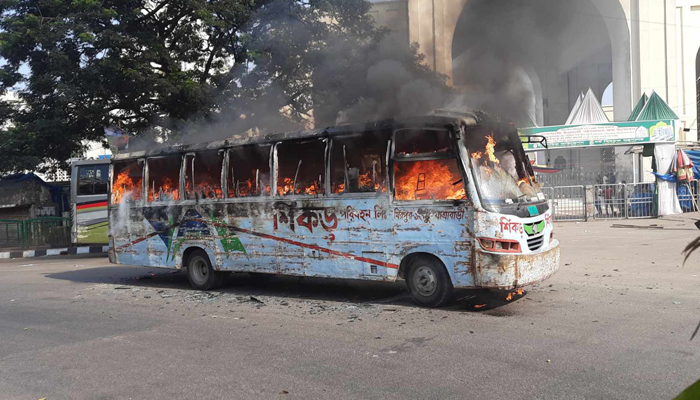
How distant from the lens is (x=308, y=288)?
906 centimetres

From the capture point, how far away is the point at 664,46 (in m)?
28.2

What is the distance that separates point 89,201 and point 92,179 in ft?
2.29

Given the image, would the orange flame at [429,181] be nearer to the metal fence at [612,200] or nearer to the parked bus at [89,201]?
the parked bus at [89,201]

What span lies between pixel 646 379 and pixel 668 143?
65.0 feet

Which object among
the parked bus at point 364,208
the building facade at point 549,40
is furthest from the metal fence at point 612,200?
the parked bus at point 364,208

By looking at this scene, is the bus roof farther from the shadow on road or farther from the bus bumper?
the shadow on road

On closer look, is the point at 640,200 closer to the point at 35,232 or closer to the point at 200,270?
the point at 200,270

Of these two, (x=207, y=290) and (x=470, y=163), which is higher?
(x=470, y=163)

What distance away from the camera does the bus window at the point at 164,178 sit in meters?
9.65

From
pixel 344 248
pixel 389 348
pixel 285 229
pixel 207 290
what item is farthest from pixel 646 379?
pixel 207 290

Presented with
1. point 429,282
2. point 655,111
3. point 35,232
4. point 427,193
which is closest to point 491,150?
point 427,193

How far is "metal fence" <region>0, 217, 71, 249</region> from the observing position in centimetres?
1955

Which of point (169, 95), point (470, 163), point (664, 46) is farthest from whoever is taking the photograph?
point (664, 46)

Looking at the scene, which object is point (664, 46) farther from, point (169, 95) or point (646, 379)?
point (646, 379)
